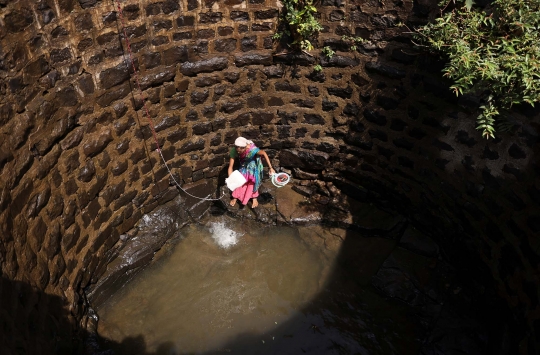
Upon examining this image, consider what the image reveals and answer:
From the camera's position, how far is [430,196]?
17.0 feet

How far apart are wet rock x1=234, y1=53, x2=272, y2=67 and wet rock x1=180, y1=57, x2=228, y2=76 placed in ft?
0.50

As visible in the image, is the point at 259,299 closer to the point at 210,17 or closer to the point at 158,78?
the point at 158,78

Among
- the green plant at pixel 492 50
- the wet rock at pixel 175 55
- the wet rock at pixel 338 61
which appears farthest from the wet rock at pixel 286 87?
the green plant at pixel 492 50

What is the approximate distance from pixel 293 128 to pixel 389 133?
3.94 feet

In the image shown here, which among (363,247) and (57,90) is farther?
(363,247)

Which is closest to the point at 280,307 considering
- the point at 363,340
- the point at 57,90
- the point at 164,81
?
the point at 363,340

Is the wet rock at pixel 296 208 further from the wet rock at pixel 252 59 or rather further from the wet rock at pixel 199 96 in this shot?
the wet rock at pixel 252 59

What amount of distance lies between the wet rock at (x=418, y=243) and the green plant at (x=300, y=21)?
8.35 feet

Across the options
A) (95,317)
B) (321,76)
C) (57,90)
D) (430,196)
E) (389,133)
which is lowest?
(95,317)

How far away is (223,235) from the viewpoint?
5652 millimetres

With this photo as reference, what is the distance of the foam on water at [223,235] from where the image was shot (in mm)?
5555

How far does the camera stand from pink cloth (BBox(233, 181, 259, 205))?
5.63m

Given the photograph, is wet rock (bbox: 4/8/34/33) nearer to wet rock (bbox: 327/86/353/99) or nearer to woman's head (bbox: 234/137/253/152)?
woman's head (bbox: 234/137/253/152)

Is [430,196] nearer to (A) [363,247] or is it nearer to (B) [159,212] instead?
(A) [363,247]
